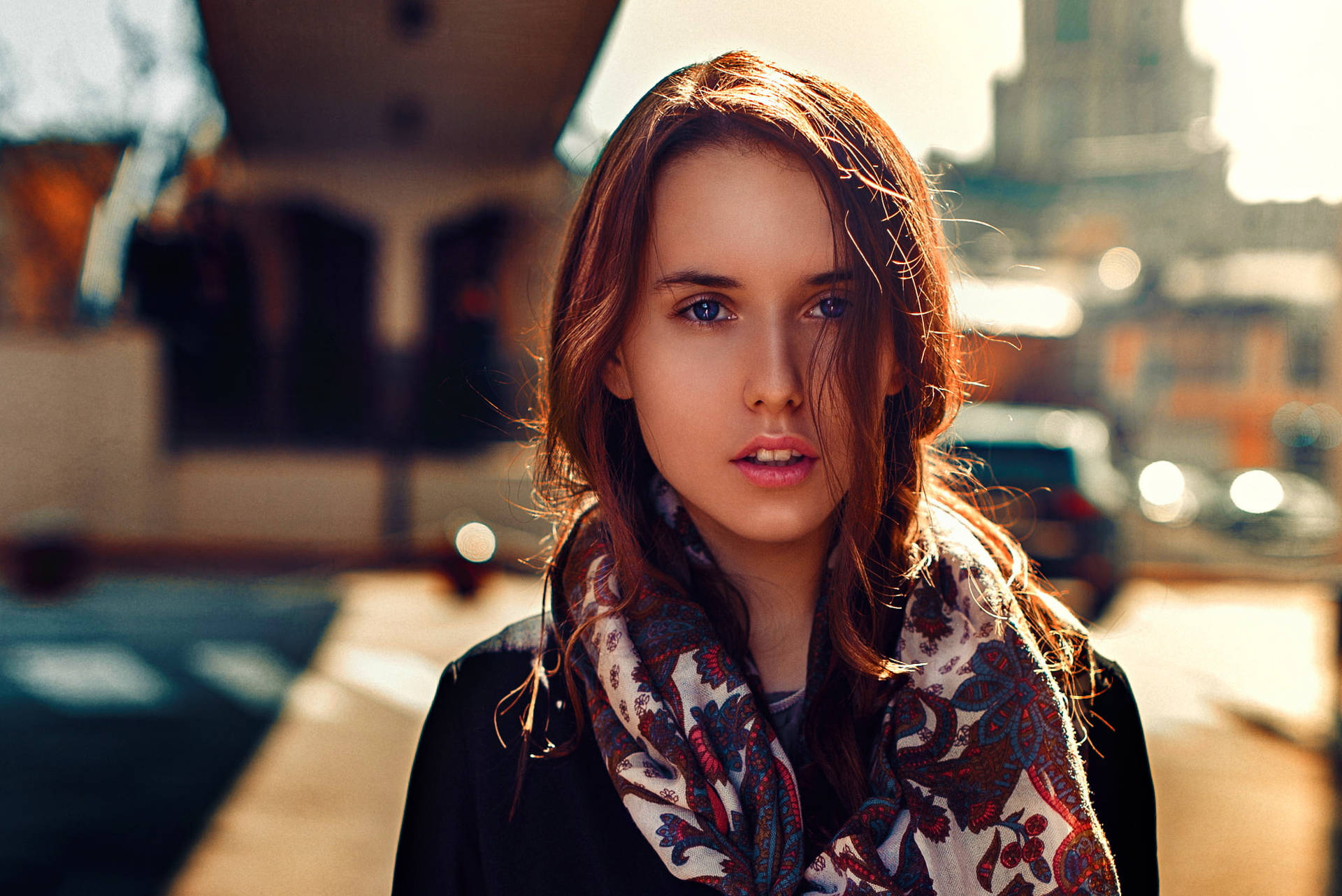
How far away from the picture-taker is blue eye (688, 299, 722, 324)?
1.07 metres

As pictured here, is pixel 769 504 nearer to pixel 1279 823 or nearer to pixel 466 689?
pixel 466 689

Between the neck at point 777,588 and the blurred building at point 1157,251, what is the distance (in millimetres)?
534

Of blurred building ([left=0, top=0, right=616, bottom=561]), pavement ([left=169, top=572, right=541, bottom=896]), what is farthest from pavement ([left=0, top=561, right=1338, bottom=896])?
blurred building ([left=0, top=0, right=616, bottom=561])

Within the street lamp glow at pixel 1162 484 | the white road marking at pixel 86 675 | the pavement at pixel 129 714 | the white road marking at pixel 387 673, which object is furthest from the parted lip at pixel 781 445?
the street lamp glow at pixel 1162 484

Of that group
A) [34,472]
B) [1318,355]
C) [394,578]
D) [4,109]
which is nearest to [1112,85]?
[1318,355]

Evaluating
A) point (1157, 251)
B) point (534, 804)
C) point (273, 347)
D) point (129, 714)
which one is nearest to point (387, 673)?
point (129, 714)

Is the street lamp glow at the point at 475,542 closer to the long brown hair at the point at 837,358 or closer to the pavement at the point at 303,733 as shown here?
the pavement at the point at 303,733

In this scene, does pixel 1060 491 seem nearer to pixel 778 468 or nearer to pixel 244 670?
pixel 244 670

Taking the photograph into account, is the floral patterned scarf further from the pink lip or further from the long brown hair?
the pink lip

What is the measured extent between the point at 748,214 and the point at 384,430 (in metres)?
8.70

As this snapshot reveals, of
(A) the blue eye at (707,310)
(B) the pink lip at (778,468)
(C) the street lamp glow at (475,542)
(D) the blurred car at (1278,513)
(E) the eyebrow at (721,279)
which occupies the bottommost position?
(D) the blurred car at (1278,513)

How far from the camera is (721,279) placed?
3.40ft

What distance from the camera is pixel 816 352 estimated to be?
1.04m

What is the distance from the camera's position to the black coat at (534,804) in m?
1.10
